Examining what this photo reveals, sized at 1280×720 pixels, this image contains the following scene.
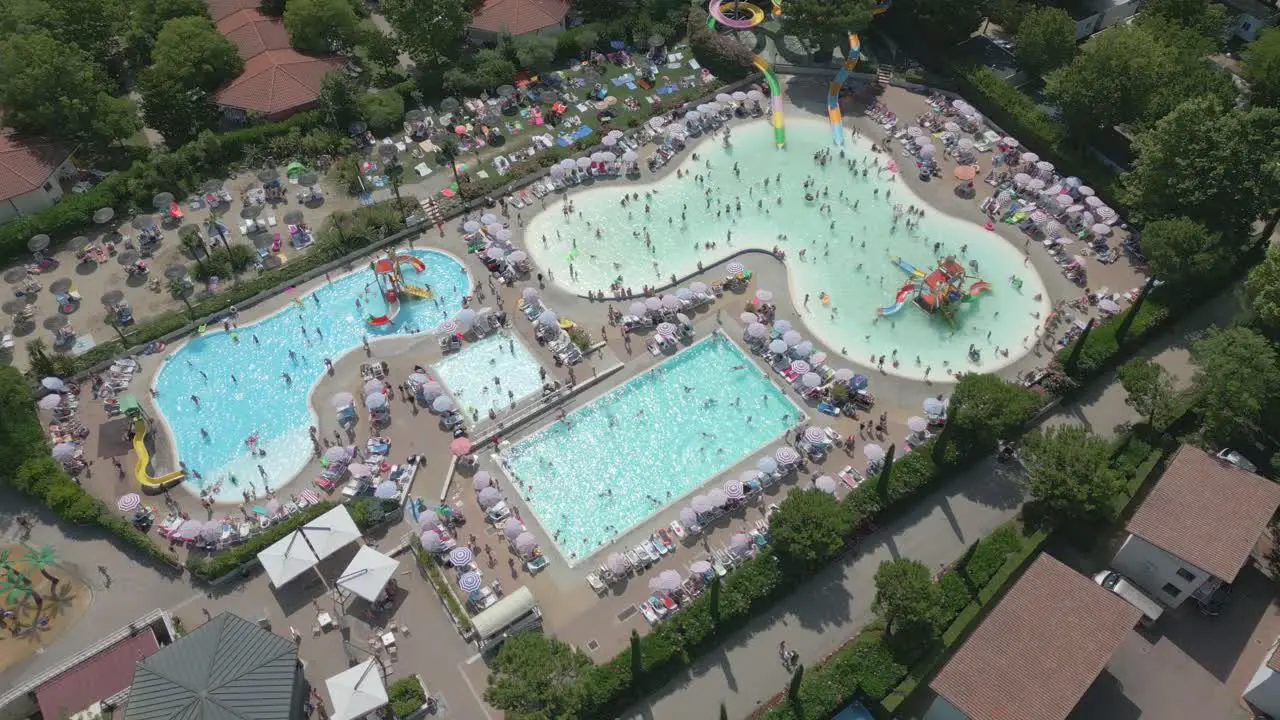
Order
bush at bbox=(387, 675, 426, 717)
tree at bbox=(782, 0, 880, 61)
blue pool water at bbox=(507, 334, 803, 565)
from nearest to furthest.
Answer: bush at bbox=(387, 675, 426, 717) → blue pool water at bbox=(507, 334, 803, 565) → tree at bbox=(782, 0, 880, 61)

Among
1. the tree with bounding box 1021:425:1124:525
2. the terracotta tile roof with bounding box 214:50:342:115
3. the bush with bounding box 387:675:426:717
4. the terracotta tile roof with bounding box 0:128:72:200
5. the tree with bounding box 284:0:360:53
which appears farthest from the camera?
the tree with bounding box 284:0:360:53

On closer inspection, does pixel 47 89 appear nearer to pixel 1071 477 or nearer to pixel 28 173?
pixel 28 173

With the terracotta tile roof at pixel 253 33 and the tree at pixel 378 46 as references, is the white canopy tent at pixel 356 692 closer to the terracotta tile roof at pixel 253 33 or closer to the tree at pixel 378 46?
the tree at pixel 378 46

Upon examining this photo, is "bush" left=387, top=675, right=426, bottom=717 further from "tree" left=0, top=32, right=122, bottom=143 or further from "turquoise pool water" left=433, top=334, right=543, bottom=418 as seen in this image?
"tree" left=0, top=32, right=122, bottom=143

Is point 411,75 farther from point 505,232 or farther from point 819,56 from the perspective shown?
point 819,56

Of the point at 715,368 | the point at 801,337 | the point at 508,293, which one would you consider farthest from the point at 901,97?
the point at 508,293

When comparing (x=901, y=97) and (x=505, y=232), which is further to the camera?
(x=901, y=97)

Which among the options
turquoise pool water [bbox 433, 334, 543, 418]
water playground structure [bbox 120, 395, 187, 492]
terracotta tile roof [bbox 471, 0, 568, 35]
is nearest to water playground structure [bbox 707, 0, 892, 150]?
terracotta tile roof [bbox 471, 0, 568, 35]
